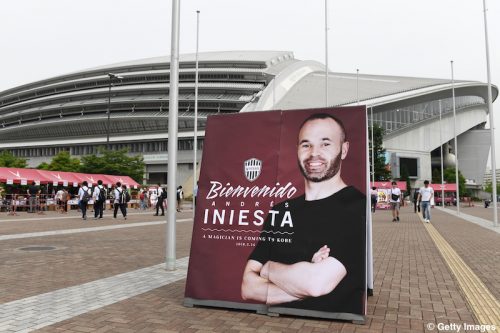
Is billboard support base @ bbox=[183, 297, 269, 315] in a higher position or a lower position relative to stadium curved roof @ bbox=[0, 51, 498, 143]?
lower

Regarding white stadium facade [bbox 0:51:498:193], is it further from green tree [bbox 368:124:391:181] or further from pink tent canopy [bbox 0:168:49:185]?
pink tent canopy [bbox 0:168:49:185]

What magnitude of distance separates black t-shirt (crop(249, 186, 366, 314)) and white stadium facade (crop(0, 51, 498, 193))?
62179 millimetres

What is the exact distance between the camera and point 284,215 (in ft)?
16.2

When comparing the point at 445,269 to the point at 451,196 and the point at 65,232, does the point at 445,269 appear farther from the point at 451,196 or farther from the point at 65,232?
the point at 451,196

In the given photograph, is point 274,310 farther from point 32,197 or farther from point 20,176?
point 20,176

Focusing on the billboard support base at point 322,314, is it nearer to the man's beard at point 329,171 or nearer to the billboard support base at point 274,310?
the billboard support base at point 274,310

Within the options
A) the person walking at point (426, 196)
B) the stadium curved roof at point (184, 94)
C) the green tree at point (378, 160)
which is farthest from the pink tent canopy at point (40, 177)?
the green tree at point (378, 160)

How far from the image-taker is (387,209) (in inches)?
1474

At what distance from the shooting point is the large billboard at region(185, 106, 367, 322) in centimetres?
459

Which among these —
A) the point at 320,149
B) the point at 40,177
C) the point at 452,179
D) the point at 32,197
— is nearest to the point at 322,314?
the point at 320,149

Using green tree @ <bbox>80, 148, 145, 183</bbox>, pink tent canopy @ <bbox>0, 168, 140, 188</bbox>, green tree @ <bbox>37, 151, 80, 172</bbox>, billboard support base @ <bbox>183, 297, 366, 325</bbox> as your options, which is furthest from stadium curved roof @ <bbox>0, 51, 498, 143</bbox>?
billboard support base @ <bbox>183, 297, 366, 325</bbox>

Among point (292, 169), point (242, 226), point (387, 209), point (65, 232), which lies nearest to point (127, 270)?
point (242, 226)

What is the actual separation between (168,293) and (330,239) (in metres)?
2.57

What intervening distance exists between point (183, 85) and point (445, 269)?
73985 millimetres
